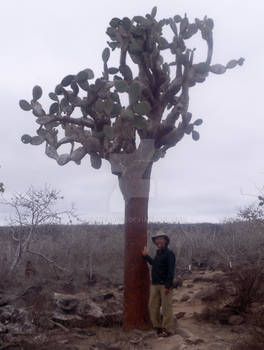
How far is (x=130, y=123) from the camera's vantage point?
6949 millimetres

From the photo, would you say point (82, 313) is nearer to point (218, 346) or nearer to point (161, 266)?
point (161, 266)

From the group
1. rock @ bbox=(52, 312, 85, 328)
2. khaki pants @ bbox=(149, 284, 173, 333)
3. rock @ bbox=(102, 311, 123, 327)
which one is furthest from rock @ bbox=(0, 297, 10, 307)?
khaki pants @ bbox=(149, 284, 173, 333)

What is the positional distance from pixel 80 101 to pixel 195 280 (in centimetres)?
670

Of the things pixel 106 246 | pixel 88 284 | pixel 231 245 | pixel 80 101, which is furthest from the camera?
pixel 106 246

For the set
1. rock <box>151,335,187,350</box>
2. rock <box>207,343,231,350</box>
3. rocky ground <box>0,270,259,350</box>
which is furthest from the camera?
rocky ground <box>0,270,259,350</box>

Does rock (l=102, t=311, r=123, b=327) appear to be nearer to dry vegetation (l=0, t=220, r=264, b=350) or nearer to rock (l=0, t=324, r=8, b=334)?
dry vegetation (l=0, t=220, r=264, b=350)

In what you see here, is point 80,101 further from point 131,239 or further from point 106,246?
point 106,246

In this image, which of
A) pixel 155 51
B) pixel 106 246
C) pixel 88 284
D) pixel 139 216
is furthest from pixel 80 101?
pixel 106 246

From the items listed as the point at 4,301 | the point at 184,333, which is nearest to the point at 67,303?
the point at 4,301

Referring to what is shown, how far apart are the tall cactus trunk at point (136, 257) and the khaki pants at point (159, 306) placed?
0.17m

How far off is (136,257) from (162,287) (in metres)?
0.57

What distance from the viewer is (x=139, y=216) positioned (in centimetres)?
743

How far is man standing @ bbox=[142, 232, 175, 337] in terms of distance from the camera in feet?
23.3

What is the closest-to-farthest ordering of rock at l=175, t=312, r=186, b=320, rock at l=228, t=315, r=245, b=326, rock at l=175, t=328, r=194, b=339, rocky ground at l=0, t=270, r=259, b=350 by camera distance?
rocky ground at l=0, t=270, r=259, b=350 < rock at l=175, t=328, r=194, b=339 < rock at l=228, t=315, r=245, b=326 < rock at l=175, t=312, r=186, b=320
